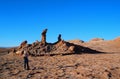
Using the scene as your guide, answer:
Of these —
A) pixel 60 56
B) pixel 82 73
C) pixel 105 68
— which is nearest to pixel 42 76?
pixel 82 73

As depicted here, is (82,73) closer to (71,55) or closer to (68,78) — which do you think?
(68,78)

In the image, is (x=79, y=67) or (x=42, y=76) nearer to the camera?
(x=42, y=76)

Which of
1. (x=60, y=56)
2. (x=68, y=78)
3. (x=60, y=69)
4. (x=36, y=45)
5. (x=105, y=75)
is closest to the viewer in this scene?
(x=68, y=78)

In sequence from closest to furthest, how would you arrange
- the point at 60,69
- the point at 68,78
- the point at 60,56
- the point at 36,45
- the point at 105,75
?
the point at 68,78 < the point at 105,75 < the point at 60,69 < the point at 60,56 < the point at 36,45

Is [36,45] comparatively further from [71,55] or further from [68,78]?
[68,78]

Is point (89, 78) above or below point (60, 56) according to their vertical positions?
below

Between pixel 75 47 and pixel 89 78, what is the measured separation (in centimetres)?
1392

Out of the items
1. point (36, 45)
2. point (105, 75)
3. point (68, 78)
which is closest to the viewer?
point (68, 78)

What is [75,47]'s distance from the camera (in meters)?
31.2

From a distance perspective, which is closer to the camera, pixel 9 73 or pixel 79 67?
pixel 9 73

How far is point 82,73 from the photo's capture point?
61.2 ft

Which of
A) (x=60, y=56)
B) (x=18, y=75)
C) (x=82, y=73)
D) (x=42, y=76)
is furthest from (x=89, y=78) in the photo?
(x=60, y=56)

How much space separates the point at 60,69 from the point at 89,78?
3.29 meters

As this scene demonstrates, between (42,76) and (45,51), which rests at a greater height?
(45,51)
